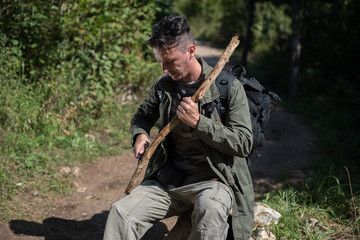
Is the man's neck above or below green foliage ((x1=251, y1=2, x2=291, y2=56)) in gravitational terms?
above

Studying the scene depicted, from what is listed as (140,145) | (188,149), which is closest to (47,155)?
(140,145)

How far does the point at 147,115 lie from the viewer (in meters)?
2.92

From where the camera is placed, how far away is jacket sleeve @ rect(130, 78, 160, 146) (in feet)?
9.28

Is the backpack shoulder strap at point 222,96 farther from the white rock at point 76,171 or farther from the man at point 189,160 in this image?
the white rock at point 76,171

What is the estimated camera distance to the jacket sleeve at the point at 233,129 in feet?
7.68

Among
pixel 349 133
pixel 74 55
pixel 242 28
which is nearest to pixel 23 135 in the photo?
pixel 74 55

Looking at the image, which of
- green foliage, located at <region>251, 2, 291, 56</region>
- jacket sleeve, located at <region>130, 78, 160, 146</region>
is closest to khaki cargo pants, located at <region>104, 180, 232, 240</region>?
jacket sleeve, located at <region>130, 78, 160, 146</region>

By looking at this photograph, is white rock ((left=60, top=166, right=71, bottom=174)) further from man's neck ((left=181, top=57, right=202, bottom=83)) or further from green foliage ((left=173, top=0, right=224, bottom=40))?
green foliage ((left=173, top=0, right=224, bottom=40))

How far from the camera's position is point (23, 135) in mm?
4711

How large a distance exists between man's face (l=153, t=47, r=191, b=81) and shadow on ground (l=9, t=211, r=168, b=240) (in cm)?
173

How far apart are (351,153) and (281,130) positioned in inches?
64.2

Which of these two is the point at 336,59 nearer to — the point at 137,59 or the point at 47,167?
the point at 137,59

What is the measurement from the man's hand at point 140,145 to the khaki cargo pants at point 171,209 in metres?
0.23

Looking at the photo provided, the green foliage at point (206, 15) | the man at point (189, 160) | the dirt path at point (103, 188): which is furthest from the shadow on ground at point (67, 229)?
the green foliage at point (206, 15)
